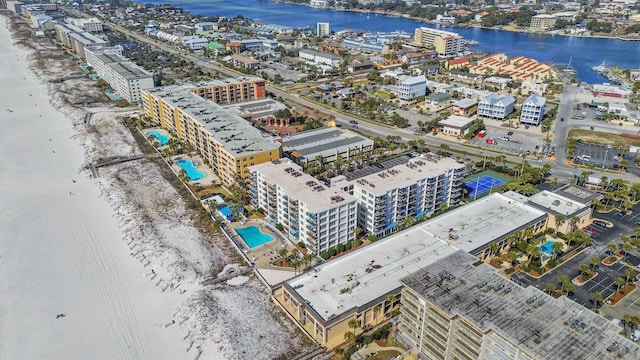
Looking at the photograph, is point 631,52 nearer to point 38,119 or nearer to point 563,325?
point 563,325

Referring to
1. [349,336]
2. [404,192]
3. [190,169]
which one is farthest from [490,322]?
[190,169]

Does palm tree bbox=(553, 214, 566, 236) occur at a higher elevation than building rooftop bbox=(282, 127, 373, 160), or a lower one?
lower

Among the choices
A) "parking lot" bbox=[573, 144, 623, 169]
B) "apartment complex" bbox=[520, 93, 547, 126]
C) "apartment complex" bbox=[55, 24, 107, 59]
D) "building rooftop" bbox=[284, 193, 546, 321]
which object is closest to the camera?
"building rooftop" bbox=[284, 193, 546, 321]

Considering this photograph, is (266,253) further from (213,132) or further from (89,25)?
(89,25)

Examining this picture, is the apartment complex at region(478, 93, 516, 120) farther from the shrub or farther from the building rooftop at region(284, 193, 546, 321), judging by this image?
the shrub

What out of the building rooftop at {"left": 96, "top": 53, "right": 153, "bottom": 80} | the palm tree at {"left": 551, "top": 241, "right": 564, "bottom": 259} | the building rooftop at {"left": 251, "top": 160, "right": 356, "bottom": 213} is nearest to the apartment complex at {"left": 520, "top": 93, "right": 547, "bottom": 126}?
the palm tree at {"left": 551, "top": 241, "right": 564, "bottom": 259}

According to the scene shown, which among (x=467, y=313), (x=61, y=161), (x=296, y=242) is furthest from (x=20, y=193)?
(x=467, y=313)

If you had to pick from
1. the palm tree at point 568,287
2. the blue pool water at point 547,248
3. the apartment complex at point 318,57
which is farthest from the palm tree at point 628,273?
the apartment complex at point 318,57
